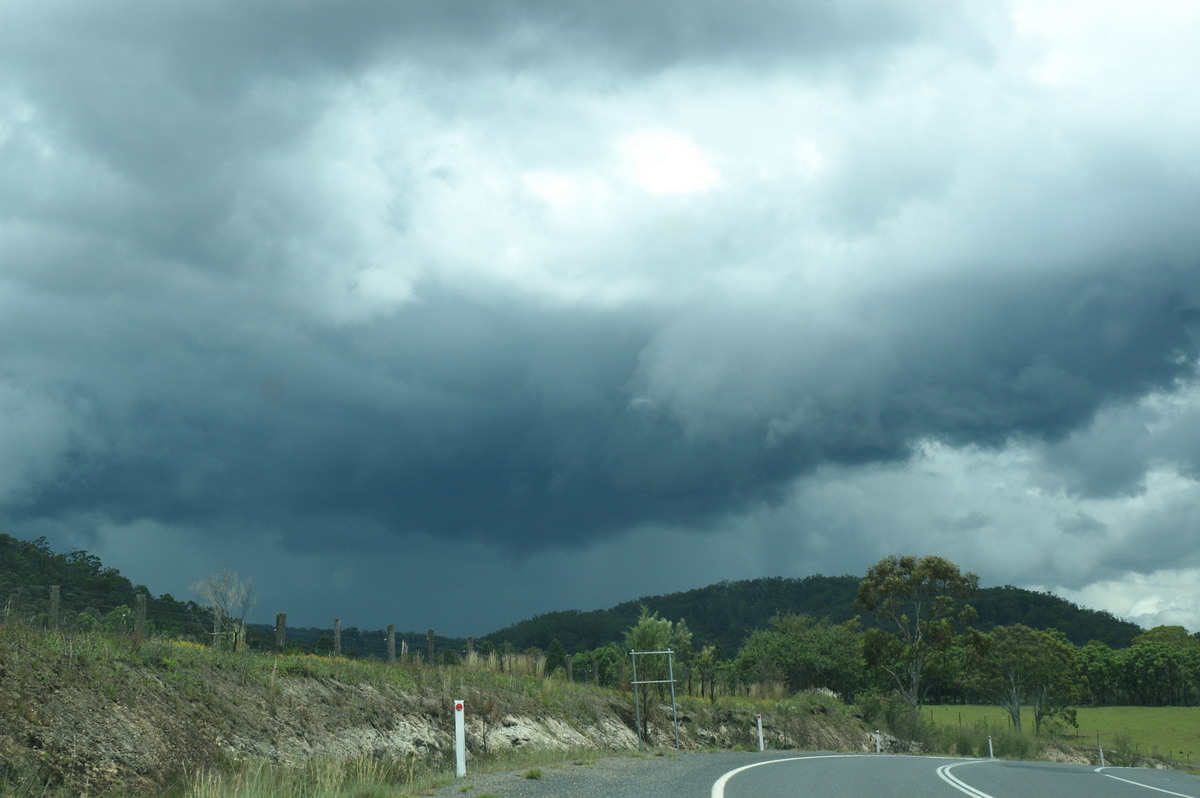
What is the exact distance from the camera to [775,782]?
49.0 feet

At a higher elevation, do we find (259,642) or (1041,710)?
(259,642)

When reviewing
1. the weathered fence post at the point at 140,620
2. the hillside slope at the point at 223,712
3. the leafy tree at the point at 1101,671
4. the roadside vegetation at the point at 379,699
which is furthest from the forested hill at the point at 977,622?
the weathered fence post at the point at 140,620

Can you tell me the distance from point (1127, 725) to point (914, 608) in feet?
162

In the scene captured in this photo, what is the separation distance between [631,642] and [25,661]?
24566 mm

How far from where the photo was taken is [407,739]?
Answer: 25.5 metres

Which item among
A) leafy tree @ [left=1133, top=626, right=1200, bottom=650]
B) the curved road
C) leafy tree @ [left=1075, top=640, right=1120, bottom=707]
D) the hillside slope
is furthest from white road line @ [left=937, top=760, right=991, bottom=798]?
leafy tree @ [left=1133, top=626, right=1200, bottom=650]

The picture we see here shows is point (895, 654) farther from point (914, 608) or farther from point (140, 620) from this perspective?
point (140, 620)

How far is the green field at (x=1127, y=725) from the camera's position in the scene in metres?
71.6

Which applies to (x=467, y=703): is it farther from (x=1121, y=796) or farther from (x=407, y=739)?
(x=1121, y=796)

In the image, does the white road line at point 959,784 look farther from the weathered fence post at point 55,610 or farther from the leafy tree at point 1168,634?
the leafy tree at point 1168,634

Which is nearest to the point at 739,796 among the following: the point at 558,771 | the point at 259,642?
the point at 558,771

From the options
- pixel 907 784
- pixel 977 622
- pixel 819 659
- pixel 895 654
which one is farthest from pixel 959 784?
pixel 977 622

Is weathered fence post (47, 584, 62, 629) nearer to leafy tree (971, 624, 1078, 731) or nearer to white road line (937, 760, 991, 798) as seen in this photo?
white road line (937, 760, 991, 798)

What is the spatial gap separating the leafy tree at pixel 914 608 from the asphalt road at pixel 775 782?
1791 inches
